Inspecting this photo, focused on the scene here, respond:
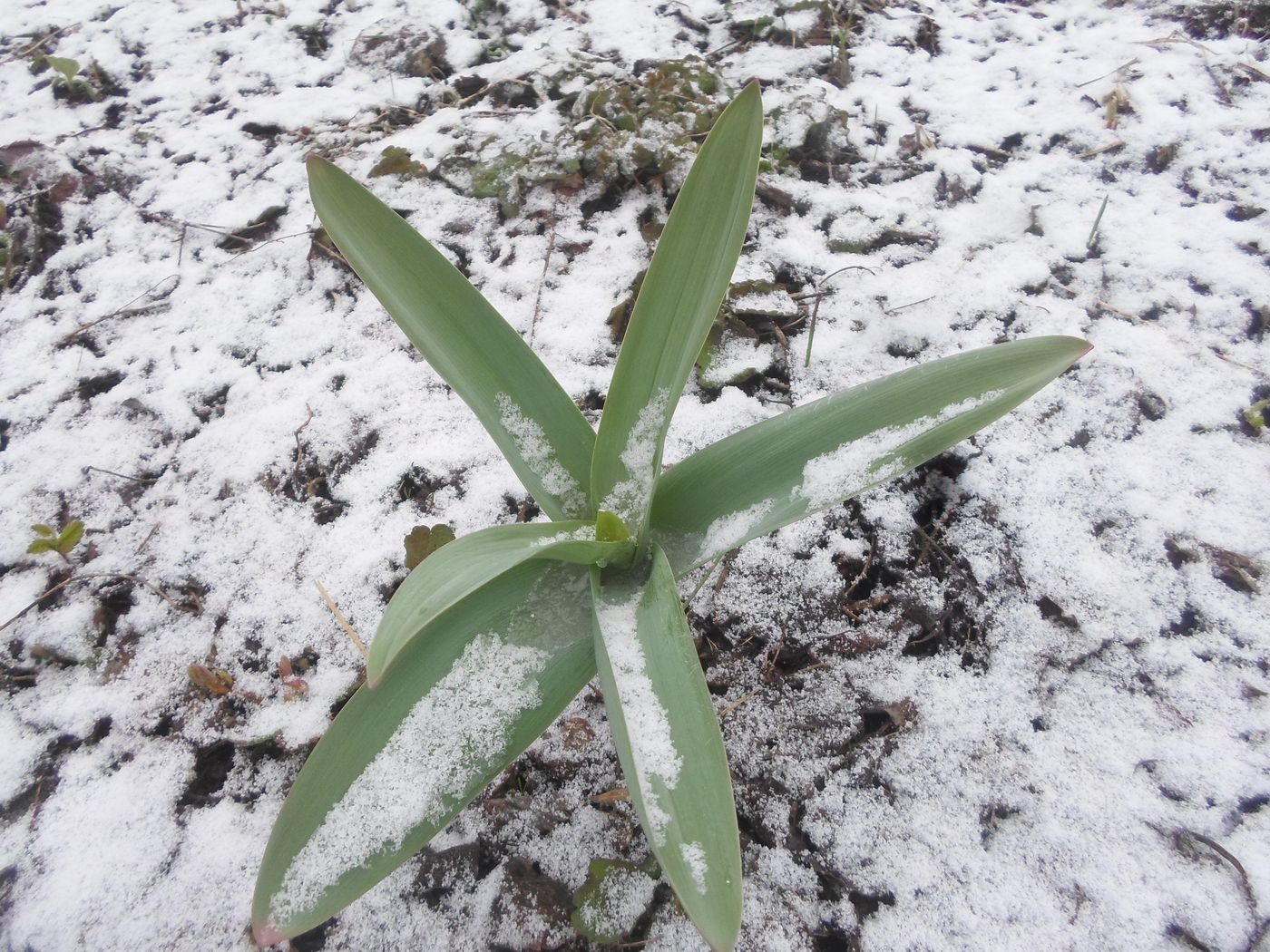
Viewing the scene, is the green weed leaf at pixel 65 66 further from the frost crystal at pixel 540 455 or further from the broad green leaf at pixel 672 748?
the broad green leaf at pixel 672 748

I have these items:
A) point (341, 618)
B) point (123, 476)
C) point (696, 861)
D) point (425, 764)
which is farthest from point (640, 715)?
point (123, 476)

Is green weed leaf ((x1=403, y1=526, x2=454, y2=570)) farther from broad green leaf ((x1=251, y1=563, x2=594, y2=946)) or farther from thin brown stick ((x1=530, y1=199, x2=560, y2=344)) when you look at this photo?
thin brown stick ((x1=530, y1=199, x2=560, y2=344))

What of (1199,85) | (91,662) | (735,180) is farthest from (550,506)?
(1199,85)

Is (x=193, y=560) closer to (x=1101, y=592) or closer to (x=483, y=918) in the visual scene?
(x=483, y=918)

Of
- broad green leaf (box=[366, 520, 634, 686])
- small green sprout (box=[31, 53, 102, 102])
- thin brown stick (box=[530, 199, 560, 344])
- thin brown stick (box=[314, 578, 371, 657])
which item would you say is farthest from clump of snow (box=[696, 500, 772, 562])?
small green sprout (box=[31, 53, 102, 102])

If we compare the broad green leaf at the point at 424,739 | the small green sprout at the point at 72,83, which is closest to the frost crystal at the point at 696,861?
the broad green leaf at the point at 424,739

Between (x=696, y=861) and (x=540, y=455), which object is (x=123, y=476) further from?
(x=696, y=861)
